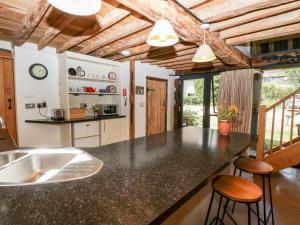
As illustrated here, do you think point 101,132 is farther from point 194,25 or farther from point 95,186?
point 95,186

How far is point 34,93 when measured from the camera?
A: 343 cm

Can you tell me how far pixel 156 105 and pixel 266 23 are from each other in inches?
140

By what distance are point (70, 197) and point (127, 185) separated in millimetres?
276

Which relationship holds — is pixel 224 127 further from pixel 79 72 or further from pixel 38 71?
pixel 38 71

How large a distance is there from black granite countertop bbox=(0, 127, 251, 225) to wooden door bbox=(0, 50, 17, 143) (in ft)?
8.85

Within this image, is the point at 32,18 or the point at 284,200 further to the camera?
the point at 284,200

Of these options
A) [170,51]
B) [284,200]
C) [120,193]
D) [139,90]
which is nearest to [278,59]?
[170,51]

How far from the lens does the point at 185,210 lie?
1627mm

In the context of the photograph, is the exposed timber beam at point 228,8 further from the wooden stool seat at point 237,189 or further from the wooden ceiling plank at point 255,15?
the wooden stool seat at point 237,189

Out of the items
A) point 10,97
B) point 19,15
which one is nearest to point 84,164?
point 19,15

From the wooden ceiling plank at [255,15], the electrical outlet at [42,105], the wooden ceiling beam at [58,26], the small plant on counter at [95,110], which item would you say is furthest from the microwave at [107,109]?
the wooden ceiling plank at [255,15]

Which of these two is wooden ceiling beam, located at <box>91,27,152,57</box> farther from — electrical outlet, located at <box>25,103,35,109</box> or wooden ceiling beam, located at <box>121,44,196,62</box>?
electrical outlet, located at <box>25,103,35,109</box>

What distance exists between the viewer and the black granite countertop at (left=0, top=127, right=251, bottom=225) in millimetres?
686

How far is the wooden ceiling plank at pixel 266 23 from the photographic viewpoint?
84.0 inches
